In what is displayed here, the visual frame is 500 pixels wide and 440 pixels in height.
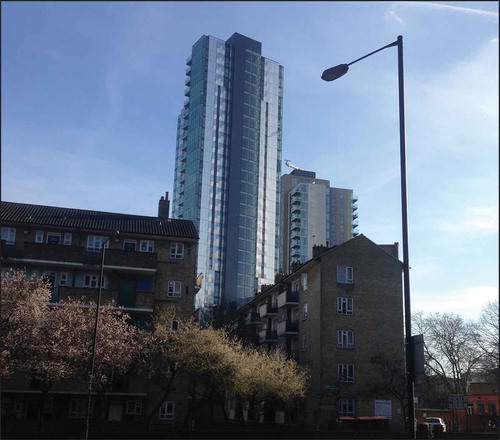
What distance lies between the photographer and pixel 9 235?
51.5m

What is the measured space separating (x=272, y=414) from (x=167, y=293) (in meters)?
21.5

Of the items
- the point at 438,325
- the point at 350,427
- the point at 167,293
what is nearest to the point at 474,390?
the point at 438,325

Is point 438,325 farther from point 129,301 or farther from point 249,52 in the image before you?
point 249,52

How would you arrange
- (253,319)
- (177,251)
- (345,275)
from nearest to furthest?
1. (177,251)
2. (345,275)
3. (253,319)

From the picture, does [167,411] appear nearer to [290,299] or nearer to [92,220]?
[92,220]

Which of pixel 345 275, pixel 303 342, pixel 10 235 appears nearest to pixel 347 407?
pixel 303 342

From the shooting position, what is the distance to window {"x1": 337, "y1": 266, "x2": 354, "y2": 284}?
2180 inches

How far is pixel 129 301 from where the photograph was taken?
168 feet

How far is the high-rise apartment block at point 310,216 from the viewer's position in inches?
6462

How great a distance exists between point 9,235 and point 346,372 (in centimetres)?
3103

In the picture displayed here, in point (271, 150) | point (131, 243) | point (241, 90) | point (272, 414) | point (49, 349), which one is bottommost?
point (272, 414)

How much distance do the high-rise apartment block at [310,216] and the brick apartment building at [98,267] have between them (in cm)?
10836

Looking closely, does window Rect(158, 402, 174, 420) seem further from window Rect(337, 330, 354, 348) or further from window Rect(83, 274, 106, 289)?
window Rect(337, 330, 354, 348)

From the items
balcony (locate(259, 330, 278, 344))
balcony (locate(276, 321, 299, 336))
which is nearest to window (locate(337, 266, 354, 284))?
balcony (locate(276, 321, 299, 336))
